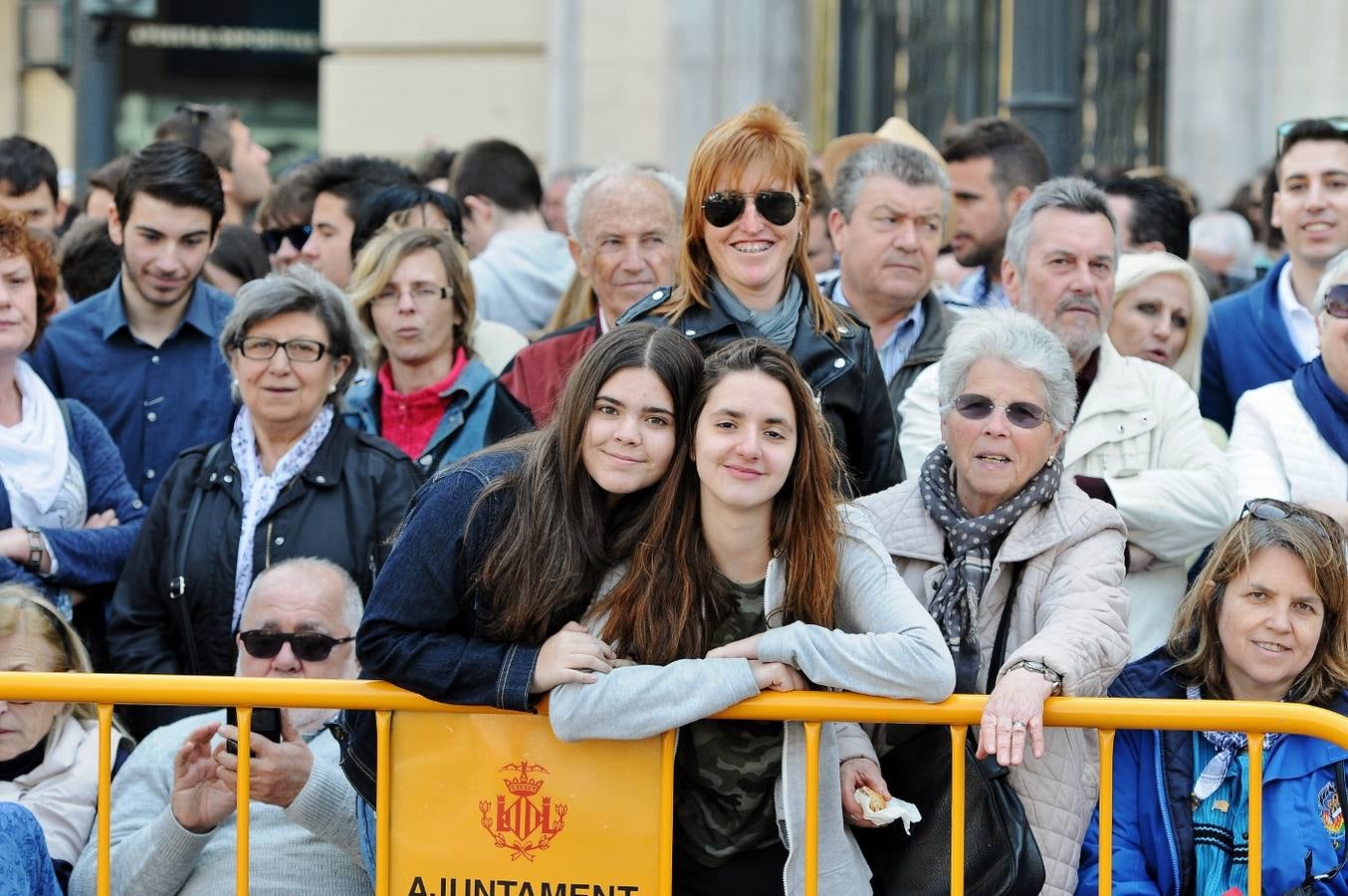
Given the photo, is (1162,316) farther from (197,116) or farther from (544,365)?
(197,116)

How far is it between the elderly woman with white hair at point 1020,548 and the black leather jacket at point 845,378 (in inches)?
12.1

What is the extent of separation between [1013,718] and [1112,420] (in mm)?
1446

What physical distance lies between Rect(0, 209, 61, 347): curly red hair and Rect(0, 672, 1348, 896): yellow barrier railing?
1.82m

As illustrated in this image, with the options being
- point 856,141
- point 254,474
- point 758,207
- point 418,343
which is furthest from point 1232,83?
point 254,474

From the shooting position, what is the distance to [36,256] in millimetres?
5656

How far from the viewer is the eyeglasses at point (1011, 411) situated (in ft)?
14.7

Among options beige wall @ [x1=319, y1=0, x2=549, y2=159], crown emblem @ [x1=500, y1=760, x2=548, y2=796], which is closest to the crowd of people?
crown emblem @ [x1=500, y1=760, x2=548, y2=796]

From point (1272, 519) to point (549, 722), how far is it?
1.74 metres

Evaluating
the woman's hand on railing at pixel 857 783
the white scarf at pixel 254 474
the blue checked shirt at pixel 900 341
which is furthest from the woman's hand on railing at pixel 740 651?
the blue checked shirt at pixel 900 341

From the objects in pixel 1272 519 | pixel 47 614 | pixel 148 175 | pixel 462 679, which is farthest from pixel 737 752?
pixel 148 175

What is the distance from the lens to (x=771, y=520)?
164 inches

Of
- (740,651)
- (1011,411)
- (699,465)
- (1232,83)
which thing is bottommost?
(740,651)

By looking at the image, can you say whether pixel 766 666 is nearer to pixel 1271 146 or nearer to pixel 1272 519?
pixel 1272 519

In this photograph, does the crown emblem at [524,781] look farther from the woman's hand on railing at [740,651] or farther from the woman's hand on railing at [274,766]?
the woman's hand on railing at [274,766]
